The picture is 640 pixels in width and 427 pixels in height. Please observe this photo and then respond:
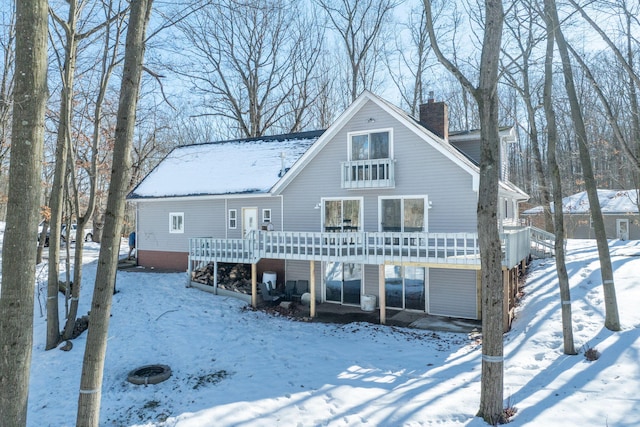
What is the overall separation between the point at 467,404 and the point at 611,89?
A: 13812mm

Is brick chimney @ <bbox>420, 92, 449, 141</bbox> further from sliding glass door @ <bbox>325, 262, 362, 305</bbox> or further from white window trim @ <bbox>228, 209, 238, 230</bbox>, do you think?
white window trim @ <bbox>228, 209, 238, 230</bbox>

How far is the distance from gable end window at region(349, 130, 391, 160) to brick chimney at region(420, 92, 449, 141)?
279 centimetres

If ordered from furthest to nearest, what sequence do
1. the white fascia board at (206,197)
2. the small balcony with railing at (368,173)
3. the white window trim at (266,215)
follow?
the white window trim at (266,215), the white fascia board at (206,197), the small balcony with railing at (368,173)

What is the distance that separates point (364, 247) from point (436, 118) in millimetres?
6564

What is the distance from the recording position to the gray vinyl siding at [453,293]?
12.4 metres

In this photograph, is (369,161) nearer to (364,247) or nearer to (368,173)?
(368,173)

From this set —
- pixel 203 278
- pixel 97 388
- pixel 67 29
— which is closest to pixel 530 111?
pixel 97 388

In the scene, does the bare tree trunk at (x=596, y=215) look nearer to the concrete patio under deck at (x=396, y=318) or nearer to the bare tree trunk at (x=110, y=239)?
the concrete patio under deck at (x=396, y=318)

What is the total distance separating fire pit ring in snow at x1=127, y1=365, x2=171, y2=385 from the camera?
8109 millimetres

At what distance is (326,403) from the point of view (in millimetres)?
6836

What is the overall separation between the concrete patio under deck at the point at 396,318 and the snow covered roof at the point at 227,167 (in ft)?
17.3

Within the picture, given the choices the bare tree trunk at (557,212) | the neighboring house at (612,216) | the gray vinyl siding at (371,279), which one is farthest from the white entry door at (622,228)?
the bare tree trunk at (557,212)

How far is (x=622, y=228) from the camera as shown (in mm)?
28938

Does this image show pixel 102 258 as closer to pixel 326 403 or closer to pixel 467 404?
pixel 326 403
